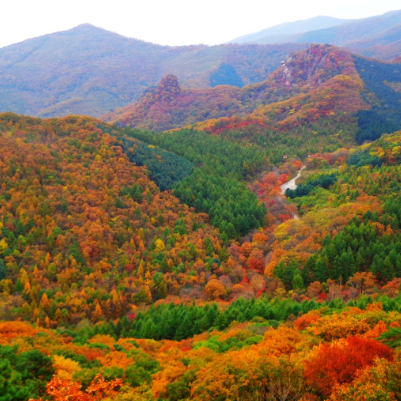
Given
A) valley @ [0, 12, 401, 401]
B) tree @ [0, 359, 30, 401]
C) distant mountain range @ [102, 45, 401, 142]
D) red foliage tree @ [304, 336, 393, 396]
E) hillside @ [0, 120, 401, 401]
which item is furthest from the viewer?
distant mountain range @ [102, 45, 401, 142]

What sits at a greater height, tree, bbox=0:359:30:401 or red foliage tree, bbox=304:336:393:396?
tree, bbox=0:359:30:401

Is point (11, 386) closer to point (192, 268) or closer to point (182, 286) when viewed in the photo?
point (182, 286)

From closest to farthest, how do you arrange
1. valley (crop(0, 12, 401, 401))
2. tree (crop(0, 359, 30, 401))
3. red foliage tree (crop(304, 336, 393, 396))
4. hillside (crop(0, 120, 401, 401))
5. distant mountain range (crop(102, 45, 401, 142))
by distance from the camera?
red foliage tree (crop(304, 336, 393, 396))
tree (crop(0, 359, 30, 401))
hillside (crop(0, 120, 401, 401))
valley (crop(0, 12, 401, 401))
distant mountain range (crop(102, 45, 401, 142))

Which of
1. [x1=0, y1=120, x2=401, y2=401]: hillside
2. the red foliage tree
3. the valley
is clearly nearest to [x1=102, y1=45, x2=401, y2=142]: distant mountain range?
the valley

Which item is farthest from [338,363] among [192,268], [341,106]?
[341,106]

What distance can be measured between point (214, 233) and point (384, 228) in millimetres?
30120

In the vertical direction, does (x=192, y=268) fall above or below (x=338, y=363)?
below

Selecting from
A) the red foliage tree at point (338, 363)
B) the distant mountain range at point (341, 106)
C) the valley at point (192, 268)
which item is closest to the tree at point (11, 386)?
the valley at point (192, 268)

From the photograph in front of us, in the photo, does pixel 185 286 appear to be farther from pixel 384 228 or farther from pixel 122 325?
pixel 384 228

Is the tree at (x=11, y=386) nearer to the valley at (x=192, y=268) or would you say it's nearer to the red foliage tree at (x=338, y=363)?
the valley at (x=192, y=268)

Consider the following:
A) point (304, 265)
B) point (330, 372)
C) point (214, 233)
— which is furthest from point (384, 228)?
point (330, 372)

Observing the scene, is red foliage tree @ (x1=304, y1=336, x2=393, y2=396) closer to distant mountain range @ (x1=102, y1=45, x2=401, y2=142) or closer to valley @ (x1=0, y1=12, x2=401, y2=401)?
valley @ (x1=0, y1=12, x2=401, y2=401)

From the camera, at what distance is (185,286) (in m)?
58.6

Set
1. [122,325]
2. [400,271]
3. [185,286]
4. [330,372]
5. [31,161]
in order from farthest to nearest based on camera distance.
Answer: [31,161], [185,286], [400,271], [122,325], [330,372]
